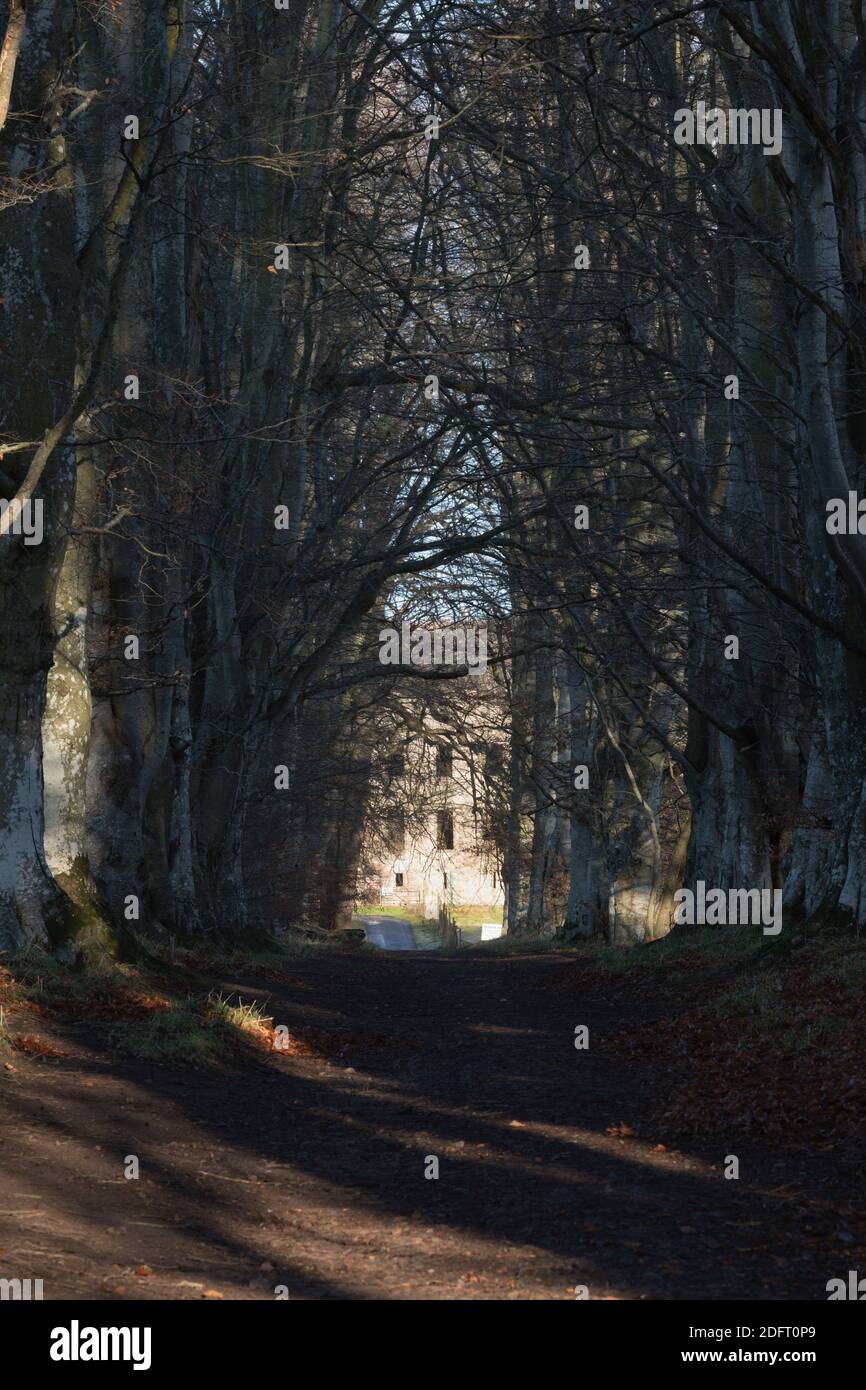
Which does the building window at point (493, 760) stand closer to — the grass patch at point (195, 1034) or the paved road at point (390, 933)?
the paved road at point (390, 933)

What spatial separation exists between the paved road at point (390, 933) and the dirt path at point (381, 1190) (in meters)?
38.8

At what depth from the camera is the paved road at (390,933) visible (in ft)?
175

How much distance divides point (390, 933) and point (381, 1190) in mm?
53384

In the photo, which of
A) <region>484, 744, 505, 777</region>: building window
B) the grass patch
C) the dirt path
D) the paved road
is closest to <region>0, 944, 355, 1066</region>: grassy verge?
the grass patch

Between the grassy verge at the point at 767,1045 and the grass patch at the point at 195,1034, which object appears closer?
the grassy verge at the point at 767,1045

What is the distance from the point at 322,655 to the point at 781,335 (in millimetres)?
9475

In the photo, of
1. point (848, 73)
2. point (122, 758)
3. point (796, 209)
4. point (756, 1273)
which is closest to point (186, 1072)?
point (756, 1273)

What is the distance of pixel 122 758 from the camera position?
15875mm

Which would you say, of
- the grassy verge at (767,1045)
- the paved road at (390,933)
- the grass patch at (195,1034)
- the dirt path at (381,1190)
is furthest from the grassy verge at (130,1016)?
the paved road at (390,933)

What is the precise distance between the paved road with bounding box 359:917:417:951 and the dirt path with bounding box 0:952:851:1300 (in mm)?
38816

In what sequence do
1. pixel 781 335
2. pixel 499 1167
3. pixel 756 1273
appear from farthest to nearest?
pixel 781 335
pixel 499 1167
pixel 756 1273

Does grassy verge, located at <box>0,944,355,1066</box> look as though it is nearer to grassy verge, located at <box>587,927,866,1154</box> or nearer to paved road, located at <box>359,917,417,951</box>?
grassy verge, located at <box>587,927,866,1154</box>

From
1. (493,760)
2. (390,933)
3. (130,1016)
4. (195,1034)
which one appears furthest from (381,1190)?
(390,933)

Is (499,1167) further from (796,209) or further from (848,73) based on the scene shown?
(848,73)
